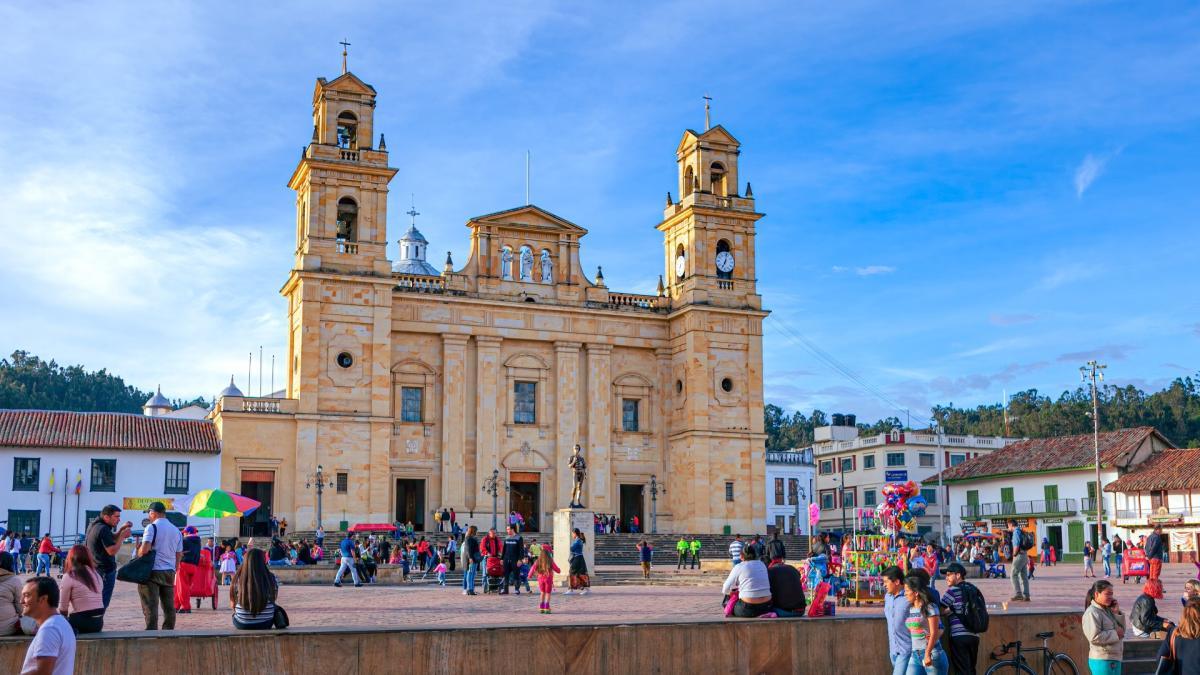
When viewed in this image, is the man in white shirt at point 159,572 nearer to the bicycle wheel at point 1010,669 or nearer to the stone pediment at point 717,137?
the bicycle wheel at point 1010,669

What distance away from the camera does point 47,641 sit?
7.76 metres

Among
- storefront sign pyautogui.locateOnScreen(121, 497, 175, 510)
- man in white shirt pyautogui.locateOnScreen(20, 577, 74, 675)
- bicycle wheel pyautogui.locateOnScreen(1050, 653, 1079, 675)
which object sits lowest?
bicycle wheel pyautogui.locateOnScreen(1050, 653, 1079, 675)

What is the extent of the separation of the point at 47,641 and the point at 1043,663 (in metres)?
9.26

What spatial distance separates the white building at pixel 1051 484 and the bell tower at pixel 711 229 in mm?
15858

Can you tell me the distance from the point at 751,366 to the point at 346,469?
15.2 metres

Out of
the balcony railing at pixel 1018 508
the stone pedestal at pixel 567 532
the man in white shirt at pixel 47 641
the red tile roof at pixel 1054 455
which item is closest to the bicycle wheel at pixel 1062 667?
the man in white shirt at pixel 47 641

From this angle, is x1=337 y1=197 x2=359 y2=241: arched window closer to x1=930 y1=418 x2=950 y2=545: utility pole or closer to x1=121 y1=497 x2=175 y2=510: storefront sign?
x1=121 y1=497 x2=175 y2=510: storefront sign

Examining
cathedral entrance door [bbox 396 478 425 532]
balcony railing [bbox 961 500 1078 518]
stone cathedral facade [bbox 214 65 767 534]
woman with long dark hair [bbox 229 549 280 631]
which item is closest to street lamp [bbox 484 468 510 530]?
stone cathedral facade [bbox 214 65 767 534]

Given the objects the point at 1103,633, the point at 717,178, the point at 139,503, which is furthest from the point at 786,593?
the point at 717,178

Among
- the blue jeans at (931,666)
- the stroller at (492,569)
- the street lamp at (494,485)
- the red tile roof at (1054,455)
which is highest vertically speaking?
the red tile roof at (1054,455)

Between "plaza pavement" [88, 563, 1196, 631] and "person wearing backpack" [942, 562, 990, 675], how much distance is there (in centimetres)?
357

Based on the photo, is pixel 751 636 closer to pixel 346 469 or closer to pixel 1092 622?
pixel 1092 622

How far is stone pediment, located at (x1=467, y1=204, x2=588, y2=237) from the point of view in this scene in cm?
4475

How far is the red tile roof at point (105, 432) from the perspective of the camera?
3981 centimetres
